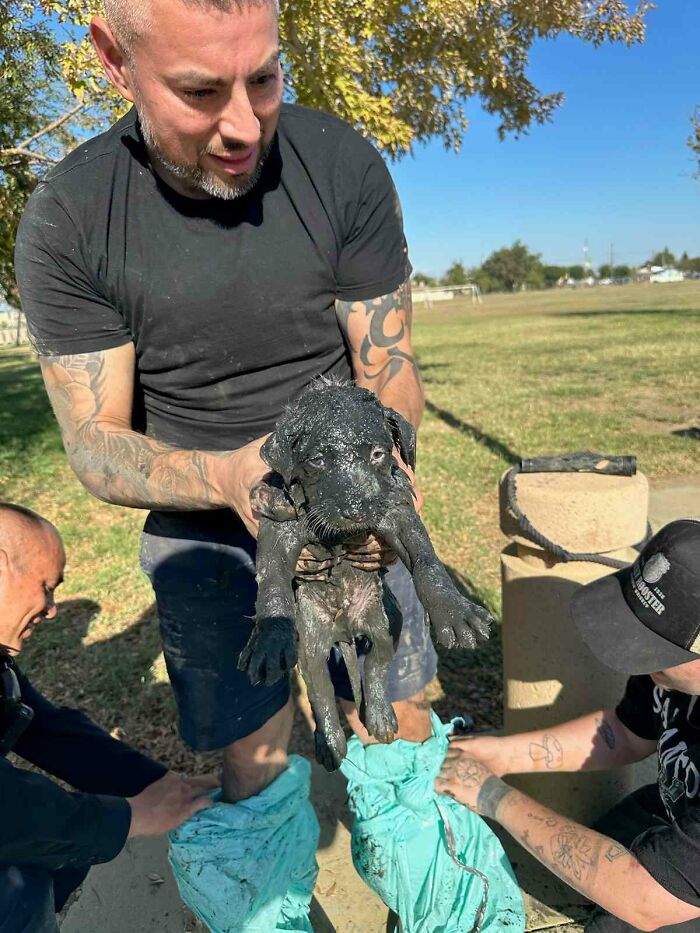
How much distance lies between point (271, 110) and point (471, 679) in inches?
151

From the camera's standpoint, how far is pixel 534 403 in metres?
13.0

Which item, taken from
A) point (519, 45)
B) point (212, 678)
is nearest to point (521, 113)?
point (519, 45)

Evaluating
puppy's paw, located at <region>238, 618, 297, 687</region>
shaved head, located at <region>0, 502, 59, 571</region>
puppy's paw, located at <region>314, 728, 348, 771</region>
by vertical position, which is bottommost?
puppy's paw, located at <region>314, 728, 348, 771</region>

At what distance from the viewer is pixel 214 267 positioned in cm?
210

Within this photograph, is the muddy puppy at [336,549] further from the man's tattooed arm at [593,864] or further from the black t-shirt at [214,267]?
the man's tattooed arm at [593,864]

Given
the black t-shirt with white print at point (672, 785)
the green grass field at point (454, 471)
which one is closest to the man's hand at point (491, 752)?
the black t-shirt with white print at point (672, 785)

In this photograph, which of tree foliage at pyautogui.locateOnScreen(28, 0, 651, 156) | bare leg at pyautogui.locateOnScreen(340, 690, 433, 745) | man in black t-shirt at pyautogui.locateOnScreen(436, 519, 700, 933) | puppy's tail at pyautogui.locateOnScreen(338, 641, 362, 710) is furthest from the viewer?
tree foliage at pyautogui.locateOnScreen(28, 0, 651, 156)

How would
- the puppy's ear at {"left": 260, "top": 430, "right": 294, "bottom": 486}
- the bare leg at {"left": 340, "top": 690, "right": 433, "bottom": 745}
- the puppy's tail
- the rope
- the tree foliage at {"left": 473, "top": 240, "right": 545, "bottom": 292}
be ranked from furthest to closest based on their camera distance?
the tree foliage at {"left": 473, "top": 240, "right": 545, "bottom": 292} → the rope → the bare leg at {"left": 340, "top": 690, "right": 433, "bottom": 745} → the puppy's tail → the puppy's ear at {"left": 260, "top": 430, "right": 294, "bottom": 486}

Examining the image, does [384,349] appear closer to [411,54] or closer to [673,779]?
[673,779]

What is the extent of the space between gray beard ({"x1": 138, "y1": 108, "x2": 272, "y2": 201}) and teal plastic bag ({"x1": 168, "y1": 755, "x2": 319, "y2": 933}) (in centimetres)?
214

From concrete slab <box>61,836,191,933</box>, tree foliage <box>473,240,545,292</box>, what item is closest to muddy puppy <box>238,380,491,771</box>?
concrete slab <box>61,836,191,933</box>

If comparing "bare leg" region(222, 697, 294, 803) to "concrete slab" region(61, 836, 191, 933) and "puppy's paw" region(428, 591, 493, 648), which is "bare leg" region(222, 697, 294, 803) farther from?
"puppy's paw" region(428, 591, 493, 648)

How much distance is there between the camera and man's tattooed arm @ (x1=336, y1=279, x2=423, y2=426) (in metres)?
2.35

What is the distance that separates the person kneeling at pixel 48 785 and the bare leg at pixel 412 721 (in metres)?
0.82
